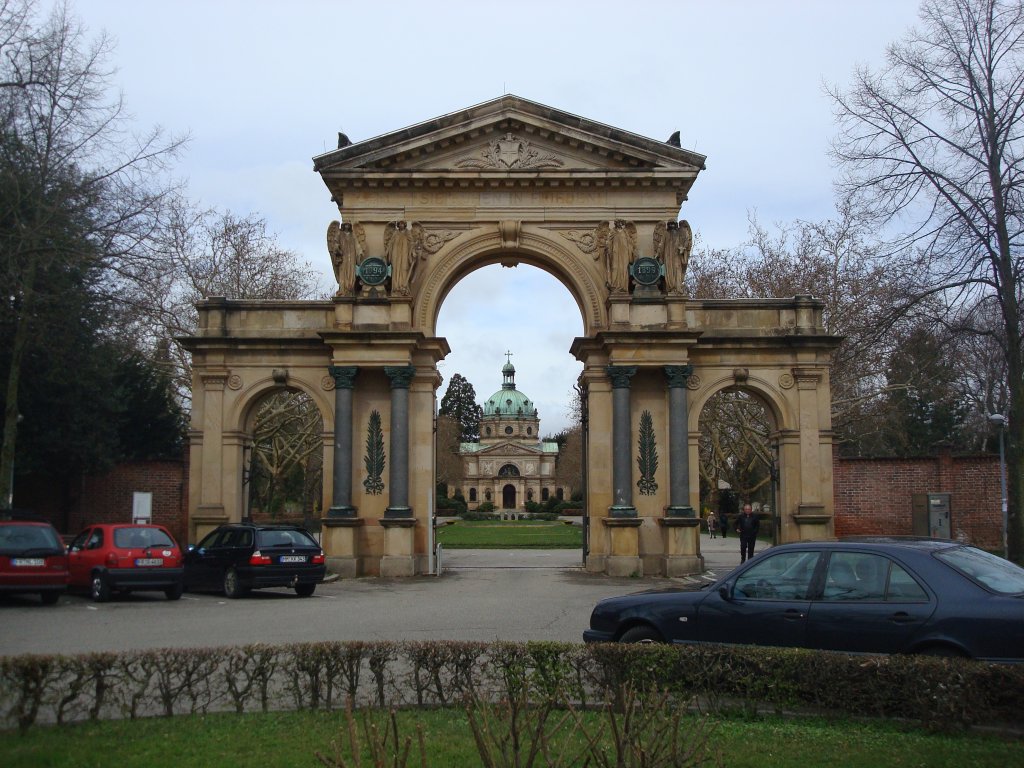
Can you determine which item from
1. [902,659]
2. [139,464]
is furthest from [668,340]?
[902,659]

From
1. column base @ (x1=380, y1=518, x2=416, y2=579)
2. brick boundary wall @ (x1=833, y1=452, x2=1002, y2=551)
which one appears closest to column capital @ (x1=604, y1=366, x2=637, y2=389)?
column base @ (x1=380, y1=518, x2=416, y2=579)

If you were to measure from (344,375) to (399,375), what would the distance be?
1366mm

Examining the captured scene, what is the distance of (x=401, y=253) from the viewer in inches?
978

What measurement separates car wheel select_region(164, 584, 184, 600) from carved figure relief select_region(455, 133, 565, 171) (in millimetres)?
12491

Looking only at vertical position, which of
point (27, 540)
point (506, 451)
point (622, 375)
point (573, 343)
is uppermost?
point (573, 343)

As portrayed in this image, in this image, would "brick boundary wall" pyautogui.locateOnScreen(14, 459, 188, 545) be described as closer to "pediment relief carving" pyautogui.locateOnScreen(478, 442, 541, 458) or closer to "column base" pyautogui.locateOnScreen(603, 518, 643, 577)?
"column base" pyautogui.locateOnScreen(603, 518, 643, 577)

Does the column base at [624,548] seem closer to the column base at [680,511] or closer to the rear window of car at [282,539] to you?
the column base at [680,511]

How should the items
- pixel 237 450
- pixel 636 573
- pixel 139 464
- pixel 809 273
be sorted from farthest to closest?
1. pixel 809 273
2. pixel 139 464
3. pixel 237 450
4. pixel 636 573

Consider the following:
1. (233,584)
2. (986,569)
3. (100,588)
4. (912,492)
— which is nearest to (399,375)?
(233,584)

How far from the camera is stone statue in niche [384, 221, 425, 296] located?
2483 cm

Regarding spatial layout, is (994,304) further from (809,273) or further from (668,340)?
(809,273)

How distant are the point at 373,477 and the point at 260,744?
1749 centimetres

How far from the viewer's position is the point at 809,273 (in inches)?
1572

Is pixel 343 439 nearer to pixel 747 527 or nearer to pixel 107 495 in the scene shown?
pixel 107 495
